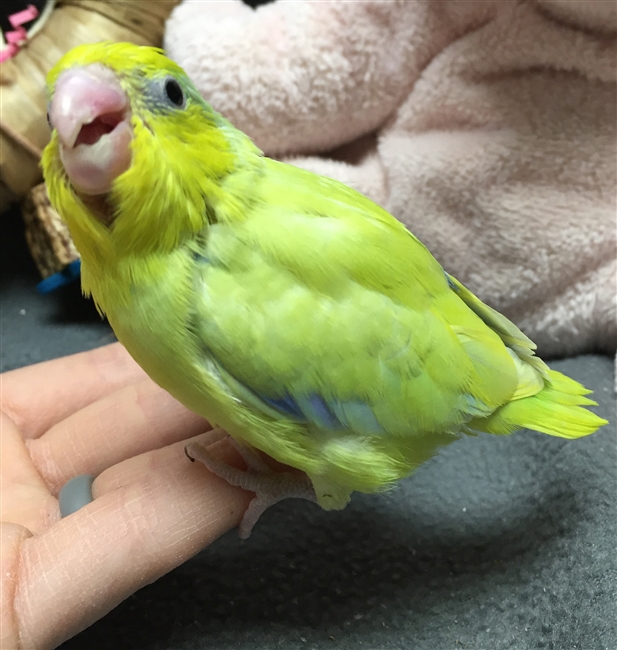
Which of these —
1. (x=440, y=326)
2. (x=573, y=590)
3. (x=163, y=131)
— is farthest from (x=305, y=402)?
(x=573, y=590)

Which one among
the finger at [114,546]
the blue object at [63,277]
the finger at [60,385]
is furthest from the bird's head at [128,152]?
the blue object at [63,277]

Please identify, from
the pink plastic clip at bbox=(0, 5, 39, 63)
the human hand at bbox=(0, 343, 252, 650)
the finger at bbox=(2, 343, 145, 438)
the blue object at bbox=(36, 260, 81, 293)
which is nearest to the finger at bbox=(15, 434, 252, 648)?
the human hand at bbox=(0, 343, 252, 650)

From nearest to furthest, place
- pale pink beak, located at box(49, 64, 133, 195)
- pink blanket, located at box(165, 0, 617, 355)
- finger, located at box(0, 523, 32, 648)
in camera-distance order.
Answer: pale pink beak, located at box(49, 64, 133, 195), finger, located at box(0, 523, 32, 648), pink blanket, located at box(165, 0, 617, 355)

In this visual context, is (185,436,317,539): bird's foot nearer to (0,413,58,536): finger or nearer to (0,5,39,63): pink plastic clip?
(0,413,58,536): finger

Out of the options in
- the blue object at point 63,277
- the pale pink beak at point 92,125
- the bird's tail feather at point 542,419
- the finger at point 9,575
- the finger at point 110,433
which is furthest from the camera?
the blue object at point 63,277

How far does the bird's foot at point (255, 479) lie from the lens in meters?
0.89

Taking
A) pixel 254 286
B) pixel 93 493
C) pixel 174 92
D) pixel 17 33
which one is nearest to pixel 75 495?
pixel 93 493

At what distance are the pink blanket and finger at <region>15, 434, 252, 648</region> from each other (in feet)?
2.51

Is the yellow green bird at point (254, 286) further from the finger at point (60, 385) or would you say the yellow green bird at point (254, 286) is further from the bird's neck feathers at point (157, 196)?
the finger at point (60, 385)

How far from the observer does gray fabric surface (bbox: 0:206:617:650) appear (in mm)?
904

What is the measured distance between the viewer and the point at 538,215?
49.9 inches

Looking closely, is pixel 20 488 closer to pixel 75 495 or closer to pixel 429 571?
pixel 75 495

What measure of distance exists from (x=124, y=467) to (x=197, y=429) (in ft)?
0.56

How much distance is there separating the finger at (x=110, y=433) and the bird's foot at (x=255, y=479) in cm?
16
